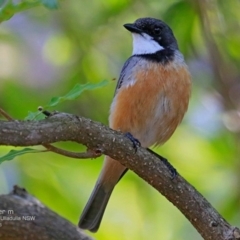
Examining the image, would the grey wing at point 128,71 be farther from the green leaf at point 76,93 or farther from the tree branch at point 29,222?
the green leaf at point 76,93

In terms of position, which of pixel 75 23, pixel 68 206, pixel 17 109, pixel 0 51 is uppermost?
pixel 75 23

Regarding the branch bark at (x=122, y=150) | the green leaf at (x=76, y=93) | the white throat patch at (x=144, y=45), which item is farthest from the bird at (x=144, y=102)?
the green leaf at (x=76, y=93)

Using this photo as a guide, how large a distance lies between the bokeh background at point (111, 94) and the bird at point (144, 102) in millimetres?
296

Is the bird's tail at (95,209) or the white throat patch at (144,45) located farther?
the white throat patch at (144,45)

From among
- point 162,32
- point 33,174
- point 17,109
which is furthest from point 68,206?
point 162,32

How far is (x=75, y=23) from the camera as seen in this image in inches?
227

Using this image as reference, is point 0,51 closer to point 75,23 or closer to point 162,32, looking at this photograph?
point 75,23

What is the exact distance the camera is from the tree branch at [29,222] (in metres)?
3.92

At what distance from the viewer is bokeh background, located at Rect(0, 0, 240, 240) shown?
197 inches

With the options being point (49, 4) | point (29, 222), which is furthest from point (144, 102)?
point (49, 4)

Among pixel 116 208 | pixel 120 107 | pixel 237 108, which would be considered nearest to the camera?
pixel 120 107

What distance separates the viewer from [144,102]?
14.9 ft

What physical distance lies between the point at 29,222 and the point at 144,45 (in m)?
1.83

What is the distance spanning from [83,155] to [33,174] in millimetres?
1897
